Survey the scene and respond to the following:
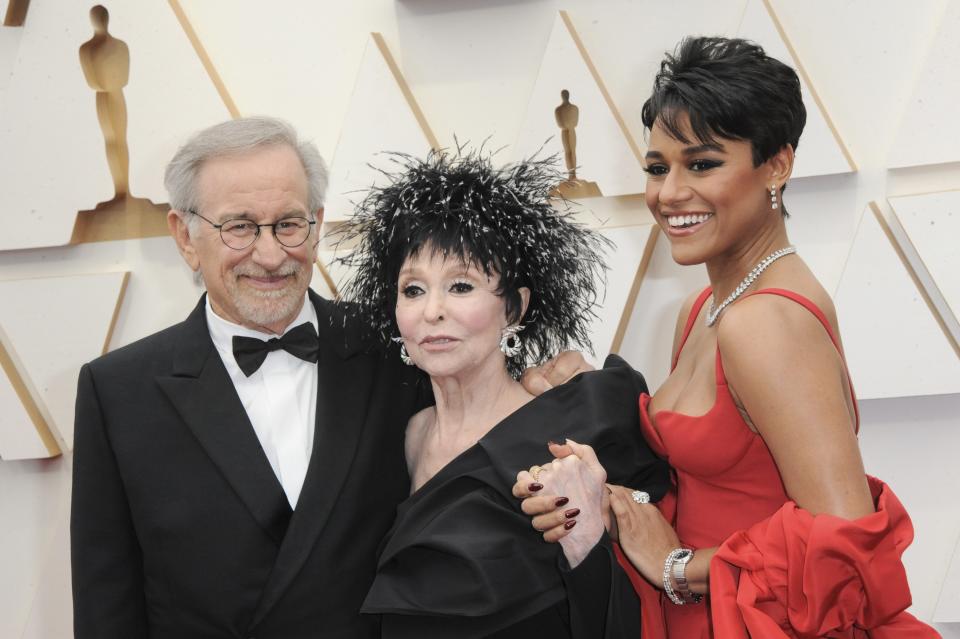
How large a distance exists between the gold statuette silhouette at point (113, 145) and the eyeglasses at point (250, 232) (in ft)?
4.84

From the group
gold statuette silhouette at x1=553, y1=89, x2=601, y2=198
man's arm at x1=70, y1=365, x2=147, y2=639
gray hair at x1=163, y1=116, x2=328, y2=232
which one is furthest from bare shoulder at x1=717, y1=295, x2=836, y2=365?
gold statuette silhouette at x1=553, y1=89, x2=601, y2=198

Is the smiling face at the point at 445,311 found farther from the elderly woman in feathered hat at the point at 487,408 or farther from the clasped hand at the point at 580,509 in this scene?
the clasped hand at the point at 580,509

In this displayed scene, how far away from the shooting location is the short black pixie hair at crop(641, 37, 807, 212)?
1.82 metres

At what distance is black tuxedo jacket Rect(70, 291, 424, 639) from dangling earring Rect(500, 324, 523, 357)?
0.32 metres

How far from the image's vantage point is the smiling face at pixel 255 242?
6.83ft

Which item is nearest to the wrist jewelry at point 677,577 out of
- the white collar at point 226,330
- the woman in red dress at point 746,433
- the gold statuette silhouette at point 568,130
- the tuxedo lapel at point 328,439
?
the woman in red dress at point 746,433

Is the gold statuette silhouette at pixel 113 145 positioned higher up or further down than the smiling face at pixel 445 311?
higher up

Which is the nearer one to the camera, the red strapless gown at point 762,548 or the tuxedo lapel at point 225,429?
the red strapless gown at point 762,548

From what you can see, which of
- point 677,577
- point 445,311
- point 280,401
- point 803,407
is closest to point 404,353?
point 445,311

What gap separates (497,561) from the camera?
1745mm

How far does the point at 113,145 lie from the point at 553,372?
2.08 m

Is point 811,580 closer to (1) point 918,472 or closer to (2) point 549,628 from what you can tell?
(2) point 549,628

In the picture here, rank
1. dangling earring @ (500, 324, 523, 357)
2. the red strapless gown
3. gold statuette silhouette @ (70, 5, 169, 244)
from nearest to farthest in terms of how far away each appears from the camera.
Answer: the red strapless gown < dangling earring @ (500, 324, 523, 357) < gold statuette silhouette @ (70, 5, 169, 244)

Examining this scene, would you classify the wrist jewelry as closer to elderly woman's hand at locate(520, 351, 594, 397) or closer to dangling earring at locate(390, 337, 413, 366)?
elderly woman's hand at locate(520, 351, 594, 397)
